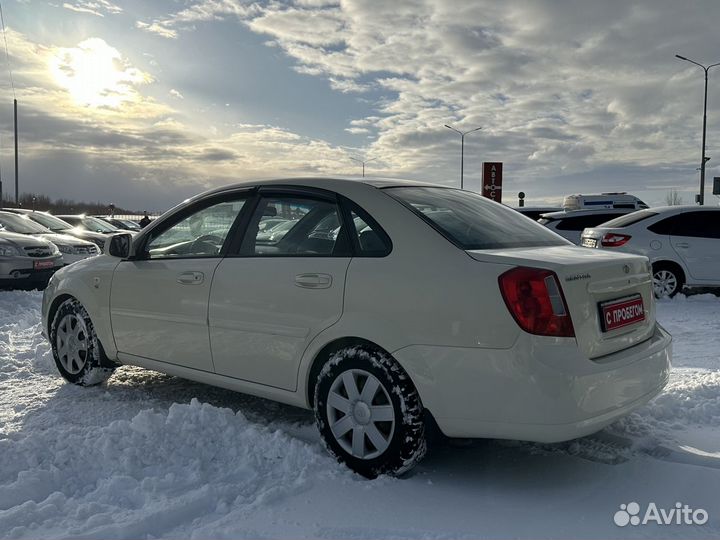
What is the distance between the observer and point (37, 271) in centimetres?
1082

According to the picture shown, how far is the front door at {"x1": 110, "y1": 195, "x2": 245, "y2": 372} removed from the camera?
14.0ft

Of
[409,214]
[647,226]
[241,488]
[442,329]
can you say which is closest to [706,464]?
[442,329]

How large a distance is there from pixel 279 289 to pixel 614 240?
8149mm

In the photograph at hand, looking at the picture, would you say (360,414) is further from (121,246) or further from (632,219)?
(632,219)

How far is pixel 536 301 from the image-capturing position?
3010 mm

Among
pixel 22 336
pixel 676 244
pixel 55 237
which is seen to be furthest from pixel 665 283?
pixel 55 237

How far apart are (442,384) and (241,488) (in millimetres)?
1143

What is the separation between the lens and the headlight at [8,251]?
10.6 m

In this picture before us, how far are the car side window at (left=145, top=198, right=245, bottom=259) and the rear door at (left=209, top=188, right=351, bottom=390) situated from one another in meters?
0.22

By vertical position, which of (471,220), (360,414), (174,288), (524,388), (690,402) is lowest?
(690,402)

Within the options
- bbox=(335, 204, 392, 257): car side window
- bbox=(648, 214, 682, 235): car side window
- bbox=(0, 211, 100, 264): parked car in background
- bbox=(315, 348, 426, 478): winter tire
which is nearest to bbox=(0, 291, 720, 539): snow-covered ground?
bbox=(315, 348, 426, 478): winter tire

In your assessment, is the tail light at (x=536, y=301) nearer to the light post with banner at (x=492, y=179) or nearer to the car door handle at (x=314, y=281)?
the car door handle at (x=314, y=281)

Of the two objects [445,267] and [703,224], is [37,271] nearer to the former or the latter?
[445,267]

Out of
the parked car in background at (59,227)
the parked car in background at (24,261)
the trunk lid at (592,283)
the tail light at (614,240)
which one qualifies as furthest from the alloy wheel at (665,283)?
the parked car in background at (59,227)
